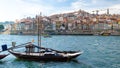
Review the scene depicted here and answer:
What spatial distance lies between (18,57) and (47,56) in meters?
4.92

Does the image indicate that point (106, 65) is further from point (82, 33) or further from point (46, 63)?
point (82, 33)

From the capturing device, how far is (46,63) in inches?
1651

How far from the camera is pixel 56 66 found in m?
39.8

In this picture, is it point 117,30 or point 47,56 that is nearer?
point 47,56

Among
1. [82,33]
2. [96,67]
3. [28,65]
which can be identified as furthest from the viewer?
[82,33]

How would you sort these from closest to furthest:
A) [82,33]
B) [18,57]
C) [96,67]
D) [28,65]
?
[96,67] < [28,65] < [18,57] < [82,33]

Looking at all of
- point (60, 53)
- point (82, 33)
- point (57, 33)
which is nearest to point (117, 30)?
point (82, 33)

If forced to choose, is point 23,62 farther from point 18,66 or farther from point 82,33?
point 82,33

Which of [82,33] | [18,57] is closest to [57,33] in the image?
[82,33]

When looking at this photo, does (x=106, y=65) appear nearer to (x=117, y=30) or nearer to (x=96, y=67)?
(x=96, y=67)

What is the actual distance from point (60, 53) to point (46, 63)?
2.82 metres

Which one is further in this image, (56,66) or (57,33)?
(57,33)

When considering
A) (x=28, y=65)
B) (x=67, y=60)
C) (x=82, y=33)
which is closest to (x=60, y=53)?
(x=67, y=60)

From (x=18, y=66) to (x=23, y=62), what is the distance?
8.15 ft
